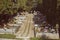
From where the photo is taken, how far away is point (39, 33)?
2660 millimetres

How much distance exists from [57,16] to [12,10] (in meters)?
0.52

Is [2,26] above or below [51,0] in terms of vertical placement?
below

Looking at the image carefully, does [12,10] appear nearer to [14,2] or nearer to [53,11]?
[14,2]

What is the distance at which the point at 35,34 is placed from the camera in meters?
2.66

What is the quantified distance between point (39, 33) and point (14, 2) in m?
0.45

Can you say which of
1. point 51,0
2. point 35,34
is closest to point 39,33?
point 35,34

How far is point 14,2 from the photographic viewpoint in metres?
2.67

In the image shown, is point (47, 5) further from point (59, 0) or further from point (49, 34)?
point (49, 34)

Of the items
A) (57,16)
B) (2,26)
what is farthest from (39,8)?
(2,26)

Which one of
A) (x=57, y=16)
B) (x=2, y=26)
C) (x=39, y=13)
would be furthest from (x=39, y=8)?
(x=2, y=26)

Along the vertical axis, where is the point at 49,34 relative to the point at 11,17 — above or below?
below

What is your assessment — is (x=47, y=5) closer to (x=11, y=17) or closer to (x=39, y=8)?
(x=39, y=8)

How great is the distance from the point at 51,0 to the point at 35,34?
1.40 feet

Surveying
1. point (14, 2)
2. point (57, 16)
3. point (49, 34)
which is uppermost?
point (14, 2)
